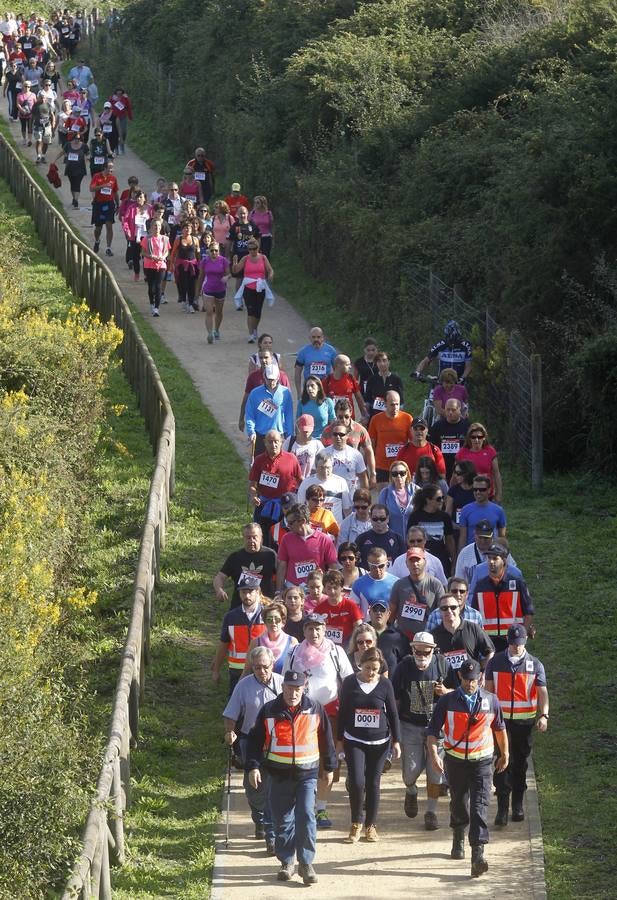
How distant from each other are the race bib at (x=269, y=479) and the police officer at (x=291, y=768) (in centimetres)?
461

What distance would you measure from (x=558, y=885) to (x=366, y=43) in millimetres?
25918

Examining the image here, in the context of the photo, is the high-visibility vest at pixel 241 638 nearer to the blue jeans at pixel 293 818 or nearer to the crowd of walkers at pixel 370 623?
the crowd of walkers at pixel 370 623

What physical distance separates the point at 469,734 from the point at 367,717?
0.76 meters

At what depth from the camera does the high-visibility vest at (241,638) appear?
1277 centimetres

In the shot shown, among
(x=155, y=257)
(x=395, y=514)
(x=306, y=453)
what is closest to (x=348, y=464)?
(x=306, y=453)

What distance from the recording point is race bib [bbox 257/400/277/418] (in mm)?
17672

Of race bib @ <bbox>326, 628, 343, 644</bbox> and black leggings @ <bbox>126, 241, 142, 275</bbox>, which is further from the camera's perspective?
black leggings @ <bbox>126, 241, 142, 275</bbox>

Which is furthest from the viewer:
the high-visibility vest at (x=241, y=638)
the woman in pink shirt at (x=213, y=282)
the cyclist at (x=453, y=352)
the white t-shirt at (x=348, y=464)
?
the woman in pink shirt at (x=213, y=282)

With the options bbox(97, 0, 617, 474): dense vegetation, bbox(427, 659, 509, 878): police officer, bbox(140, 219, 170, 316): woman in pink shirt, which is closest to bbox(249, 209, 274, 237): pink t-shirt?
bbox(97, 0, 617, 474): dense vegetation

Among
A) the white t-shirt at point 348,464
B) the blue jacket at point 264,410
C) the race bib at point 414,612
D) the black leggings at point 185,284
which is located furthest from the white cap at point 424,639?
the black leggings at point 185,284

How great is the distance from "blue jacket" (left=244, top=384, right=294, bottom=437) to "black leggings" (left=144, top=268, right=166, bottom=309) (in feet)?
32.2

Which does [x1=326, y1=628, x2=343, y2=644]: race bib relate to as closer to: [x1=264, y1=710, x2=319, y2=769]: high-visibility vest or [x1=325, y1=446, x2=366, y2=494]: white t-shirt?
[x1=264, y1=710, x2=319, y2=769]: high-visibility vest

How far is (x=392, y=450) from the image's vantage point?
17.0 meters

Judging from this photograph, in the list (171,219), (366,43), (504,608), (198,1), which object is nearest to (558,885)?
(504,608)
